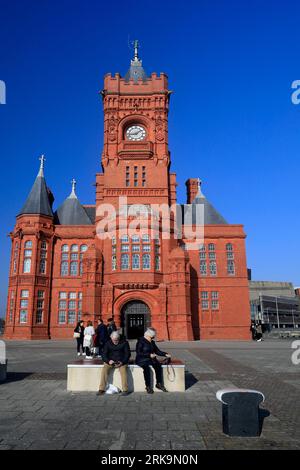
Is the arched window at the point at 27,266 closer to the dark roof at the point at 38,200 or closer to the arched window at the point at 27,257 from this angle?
the arched window at the point at 27,257

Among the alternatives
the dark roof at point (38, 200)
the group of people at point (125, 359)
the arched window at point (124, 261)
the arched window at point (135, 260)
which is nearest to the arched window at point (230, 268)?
the arched window at point (135, 260)

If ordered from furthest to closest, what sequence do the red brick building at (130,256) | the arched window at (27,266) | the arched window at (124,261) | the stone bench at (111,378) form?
the arched window at (27,266)
the arched window at (124,261)
the red brick building at (130,256)
the stone bench at (111,378)

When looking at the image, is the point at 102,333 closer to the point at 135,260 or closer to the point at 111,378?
the point at 111,378

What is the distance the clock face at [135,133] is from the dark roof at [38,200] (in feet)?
37.3

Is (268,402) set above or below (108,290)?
below

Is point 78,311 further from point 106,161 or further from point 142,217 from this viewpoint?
point 106,161

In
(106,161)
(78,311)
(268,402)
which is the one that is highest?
(106,161)

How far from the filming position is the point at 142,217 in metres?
34.8

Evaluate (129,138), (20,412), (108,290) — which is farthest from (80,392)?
(129,138)

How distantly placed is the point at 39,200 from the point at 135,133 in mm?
13489

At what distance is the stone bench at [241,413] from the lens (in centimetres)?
577

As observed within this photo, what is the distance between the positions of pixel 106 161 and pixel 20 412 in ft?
116

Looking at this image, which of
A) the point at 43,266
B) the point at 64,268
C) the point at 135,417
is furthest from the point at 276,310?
the point at 135,417

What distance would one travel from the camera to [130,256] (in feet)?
113
